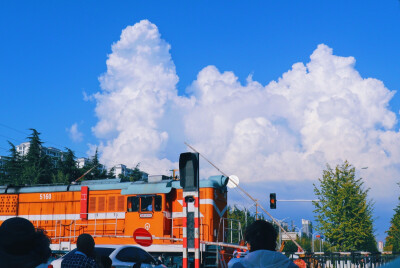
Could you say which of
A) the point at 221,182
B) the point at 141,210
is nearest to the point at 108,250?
the point at 141,210

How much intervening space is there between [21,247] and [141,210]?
18424 millimetres

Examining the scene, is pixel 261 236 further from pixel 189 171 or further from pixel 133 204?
pixel 133 204

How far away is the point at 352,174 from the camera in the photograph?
3156cm

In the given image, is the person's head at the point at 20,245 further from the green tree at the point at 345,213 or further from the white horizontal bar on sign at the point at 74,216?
the green tree at the point at 345,213

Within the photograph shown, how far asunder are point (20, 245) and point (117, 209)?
19431mm

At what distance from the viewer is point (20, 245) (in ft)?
8.79

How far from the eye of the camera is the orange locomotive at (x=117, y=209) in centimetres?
2038

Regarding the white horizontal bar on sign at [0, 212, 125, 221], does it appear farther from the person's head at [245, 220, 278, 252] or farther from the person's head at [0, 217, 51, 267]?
the person's head at [0, 217, 51, 267]

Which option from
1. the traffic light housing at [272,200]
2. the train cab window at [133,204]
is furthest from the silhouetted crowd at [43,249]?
the traffic light housing at [272,200]

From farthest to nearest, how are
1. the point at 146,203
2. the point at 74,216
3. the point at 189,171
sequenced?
the point at 74,216
the point at 146,203
the point at 189,171

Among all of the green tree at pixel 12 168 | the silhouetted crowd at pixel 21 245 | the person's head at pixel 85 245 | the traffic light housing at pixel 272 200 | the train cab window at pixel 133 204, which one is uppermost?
the green tree at pixel 12 168

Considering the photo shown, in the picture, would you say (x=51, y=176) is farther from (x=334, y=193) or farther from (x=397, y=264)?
(x=397, y=264)

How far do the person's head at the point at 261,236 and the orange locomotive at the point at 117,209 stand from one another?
50.5 ft

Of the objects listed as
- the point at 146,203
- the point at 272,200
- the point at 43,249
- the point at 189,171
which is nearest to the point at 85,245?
the point at 43,249
